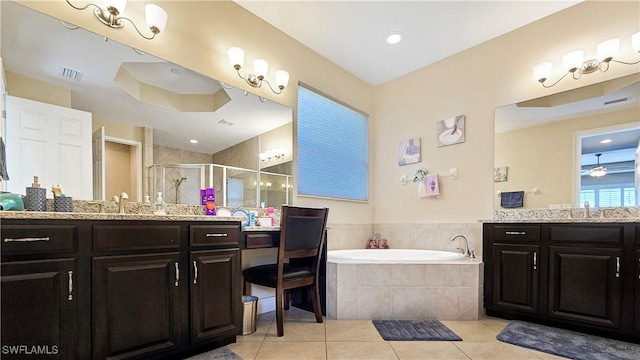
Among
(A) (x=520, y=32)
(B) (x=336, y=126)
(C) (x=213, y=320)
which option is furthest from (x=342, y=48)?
(C) (x=213, y=320)

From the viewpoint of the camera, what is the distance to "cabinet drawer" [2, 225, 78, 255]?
1.22 metres

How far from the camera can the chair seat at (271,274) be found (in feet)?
7.18

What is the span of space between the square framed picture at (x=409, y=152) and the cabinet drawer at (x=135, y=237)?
276cm

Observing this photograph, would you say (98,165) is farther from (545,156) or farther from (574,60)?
(574,60)

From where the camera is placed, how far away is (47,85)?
5.57 ft

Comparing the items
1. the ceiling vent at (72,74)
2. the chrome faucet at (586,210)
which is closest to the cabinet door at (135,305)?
the ceiling vent at (72,74)

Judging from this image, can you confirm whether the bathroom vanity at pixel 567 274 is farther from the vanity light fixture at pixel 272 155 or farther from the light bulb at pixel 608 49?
the vanity light fixture at pixel 272 155

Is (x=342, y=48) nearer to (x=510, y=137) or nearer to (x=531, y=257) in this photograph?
(x=510, y=137)

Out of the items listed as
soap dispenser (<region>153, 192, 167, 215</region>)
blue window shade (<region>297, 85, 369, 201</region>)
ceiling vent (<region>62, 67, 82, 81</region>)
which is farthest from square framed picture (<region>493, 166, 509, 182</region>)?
ceiling vent (<region>62, 67, 82, 81</region>)

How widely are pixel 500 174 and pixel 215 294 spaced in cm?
278

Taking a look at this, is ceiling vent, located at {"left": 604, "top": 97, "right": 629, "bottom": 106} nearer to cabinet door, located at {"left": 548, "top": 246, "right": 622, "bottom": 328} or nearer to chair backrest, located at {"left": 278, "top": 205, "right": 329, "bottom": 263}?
cabinet door, located at {"left": 548, "top": 246, "right": 622, "bottom": 328}

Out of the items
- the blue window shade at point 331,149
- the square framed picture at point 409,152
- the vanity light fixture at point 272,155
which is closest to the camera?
the vanity light fixture at point 272,155

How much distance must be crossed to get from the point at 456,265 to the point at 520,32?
2.33 meters

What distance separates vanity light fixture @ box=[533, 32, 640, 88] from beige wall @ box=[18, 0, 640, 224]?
6 centimetres
